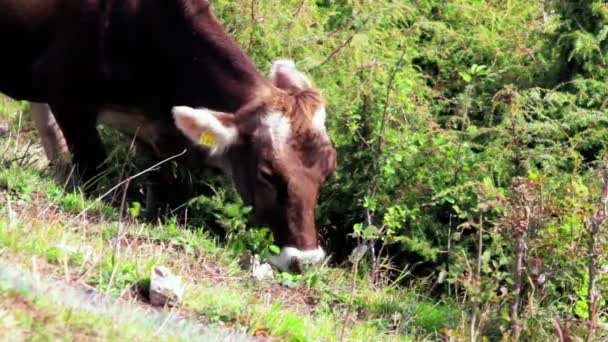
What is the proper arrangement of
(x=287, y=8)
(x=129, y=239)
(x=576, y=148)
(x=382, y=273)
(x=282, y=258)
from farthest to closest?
(x=287, y=8), (x=576, y=148), (x=382, y=273), (x=282, y=258), (x=129, y=239)

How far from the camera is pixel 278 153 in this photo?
8430 mm

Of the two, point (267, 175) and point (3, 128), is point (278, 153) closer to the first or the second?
point (267, 175)

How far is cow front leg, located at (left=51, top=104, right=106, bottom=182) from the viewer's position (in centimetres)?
915

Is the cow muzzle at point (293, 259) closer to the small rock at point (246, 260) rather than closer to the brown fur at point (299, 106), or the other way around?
the small rock at point (246, 260)

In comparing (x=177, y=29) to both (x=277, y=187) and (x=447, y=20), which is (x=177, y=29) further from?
(x=447, y=20)

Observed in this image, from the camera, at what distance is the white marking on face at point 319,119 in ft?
28.4

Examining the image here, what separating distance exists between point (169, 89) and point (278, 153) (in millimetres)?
1462

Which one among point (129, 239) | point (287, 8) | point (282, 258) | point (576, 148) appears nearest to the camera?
point (129, 239)

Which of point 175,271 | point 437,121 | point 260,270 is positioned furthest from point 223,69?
point 175,271

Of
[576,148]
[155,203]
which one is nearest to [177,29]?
[155,203]

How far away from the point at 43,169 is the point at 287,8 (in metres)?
3.18

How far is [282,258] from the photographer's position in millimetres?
8047

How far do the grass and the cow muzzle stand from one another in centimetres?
12

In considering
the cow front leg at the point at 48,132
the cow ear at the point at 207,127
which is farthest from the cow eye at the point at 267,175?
the cow front leg at the point at 48,132
